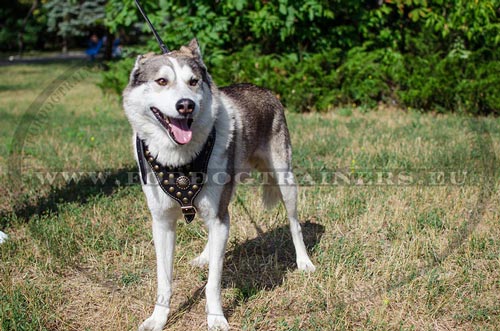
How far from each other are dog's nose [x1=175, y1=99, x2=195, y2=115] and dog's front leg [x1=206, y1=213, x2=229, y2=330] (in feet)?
2.58

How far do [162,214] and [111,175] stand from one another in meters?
3.24

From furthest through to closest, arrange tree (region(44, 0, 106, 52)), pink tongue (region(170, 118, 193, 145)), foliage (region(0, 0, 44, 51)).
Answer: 1. foliage (region(0, 0, 44, 51))
2. tree (region(44, 0, 106, 52))
3. pink tongue (region(170, 118, 193, 145))

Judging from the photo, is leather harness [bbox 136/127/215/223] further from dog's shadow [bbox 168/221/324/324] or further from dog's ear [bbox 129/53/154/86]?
dog's shadow [bbox 168/221/324/324]

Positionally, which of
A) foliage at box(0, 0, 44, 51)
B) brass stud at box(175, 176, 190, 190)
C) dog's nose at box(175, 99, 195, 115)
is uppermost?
dog's nose at box(175, 99, 195, 115)

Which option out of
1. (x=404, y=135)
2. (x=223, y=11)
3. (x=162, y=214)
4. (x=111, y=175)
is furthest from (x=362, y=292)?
(x=223, y=11)

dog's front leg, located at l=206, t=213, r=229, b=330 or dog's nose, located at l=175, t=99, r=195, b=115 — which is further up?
dog's nose, located at l=175, t=99, r=195, b=115

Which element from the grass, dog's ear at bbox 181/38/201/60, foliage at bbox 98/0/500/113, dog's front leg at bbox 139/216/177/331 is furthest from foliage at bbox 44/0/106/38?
dog's front leg at bbox 139/216/177/331

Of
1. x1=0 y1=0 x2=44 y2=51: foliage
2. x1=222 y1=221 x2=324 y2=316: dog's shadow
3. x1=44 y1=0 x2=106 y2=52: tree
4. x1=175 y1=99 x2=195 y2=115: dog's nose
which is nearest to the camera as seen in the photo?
x1=175 y1=99 x2=195 y2=115: dog's nose

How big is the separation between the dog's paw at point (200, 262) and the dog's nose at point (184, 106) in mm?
1678

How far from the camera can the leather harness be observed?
10.3ft

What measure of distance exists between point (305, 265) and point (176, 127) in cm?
180

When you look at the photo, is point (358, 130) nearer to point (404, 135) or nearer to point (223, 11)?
point (404, 135)

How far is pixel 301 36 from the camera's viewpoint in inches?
417

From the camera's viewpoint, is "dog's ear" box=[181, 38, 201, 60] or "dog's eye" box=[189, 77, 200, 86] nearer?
"dog's eye" box=[189, 77, 200, 86]
